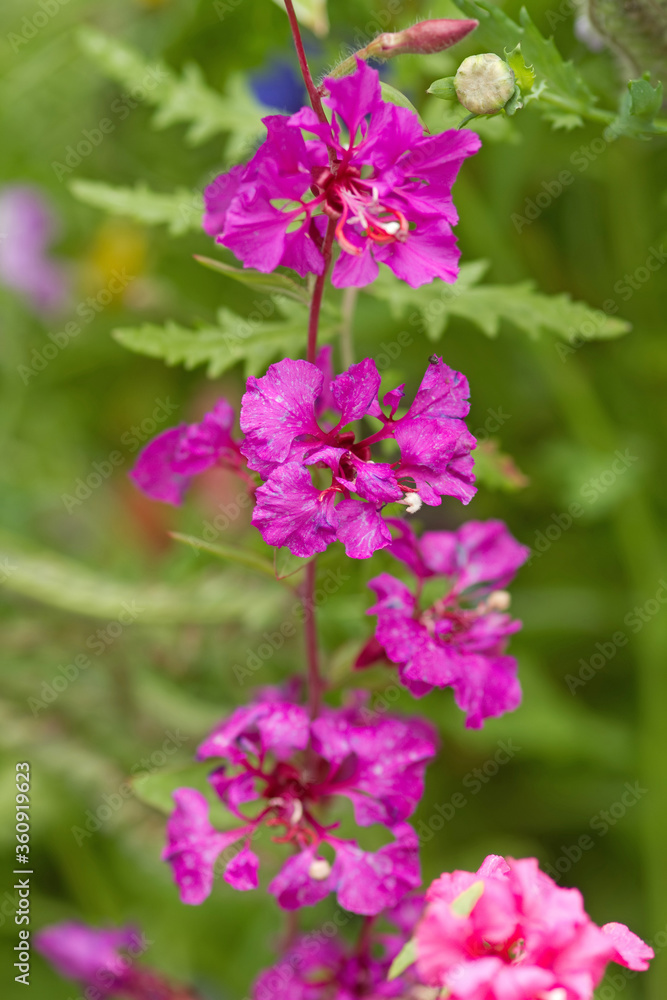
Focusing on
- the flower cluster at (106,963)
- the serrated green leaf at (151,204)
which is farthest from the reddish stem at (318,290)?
the flower cluster at (106,963)

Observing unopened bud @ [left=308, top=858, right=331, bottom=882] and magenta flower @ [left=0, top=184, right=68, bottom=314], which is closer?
unopened bud @ [left=308, top=858, right=331, bottom=882]

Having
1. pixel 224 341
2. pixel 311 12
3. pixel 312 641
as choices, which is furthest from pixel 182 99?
pixel 312 641

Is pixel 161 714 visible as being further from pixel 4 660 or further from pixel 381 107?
pixel 381 107

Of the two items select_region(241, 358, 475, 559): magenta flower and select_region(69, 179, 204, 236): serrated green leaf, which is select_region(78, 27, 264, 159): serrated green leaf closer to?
select_region(69, 179, 204, 236): serrated green leaf

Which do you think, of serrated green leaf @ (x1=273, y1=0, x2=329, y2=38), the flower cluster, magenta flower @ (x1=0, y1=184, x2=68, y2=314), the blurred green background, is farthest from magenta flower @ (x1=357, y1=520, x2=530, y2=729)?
magenta flower @ (x1=0, y1=184, x2=68, y2=314)

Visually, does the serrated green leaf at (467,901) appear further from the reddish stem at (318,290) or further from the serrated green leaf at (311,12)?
the serrated green leaf at (311,12)

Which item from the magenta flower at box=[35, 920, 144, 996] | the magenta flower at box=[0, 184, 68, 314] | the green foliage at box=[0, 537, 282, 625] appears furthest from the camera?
the magenta flower at box=[0, 184, 68, 314]
